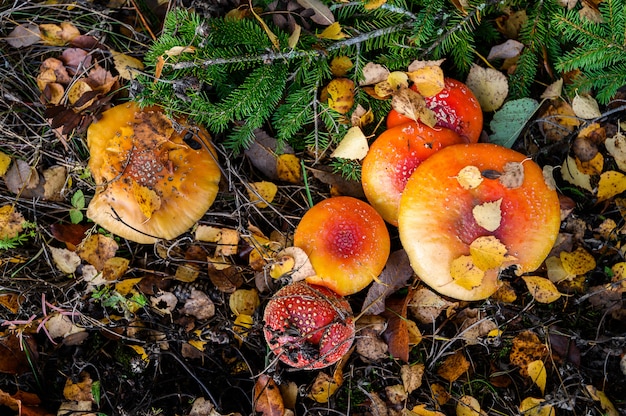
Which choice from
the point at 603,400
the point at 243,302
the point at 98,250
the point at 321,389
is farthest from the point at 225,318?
the point at 603,400

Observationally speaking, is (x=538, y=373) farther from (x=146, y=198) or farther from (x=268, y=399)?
(x=146, y=198)

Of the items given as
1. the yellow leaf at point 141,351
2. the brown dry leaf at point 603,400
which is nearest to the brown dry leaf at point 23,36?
the yellow leaf at point 141,351

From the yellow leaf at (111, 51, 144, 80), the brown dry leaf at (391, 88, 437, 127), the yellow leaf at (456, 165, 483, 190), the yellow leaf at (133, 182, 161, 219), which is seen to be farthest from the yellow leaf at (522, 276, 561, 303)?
the yellow leaf at (111, 51, 144, 80)

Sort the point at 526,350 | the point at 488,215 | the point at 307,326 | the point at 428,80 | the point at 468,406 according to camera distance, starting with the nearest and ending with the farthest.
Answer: the point at 488,215 → the point at 307,326 → the point at 428,80 → the point at 468,406 → the point at 526,350

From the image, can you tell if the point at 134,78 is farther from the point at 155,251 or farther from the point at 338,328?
the point at 338,328

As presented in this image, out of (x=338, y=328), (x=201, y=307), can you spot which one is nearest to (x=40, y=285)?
(x=201, y=307)

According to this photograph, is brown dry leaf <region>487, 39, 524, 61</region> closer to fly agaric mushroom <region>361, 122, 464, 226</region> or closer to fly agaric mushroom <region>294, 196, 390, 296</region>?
fly agaric mushroom <region>361, 122, 464, 226</region>

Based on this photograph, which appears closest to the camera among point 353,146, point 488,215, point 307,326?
point 488,215
